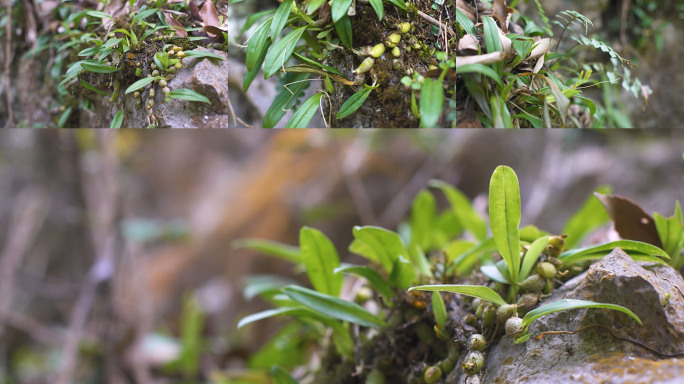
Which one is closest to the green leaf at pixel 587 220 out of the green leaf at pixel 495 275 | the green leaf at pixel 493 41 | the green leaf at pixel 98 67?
the green leaf at pixel 495 275

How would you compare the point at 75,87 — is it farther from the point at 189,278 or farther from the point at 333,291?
the point at 189,278

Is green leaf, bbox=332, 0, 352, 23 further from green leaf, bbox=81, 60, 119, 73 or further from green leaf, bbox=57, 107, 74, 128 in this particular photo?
green leaf, bbox=57, 107, 74, 128

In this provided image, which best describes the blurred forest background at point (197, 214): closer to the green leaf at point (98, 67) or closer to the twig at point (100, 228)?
the twig at point (100, 228)

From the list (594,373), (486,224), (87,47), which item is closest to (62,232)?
(87,47)

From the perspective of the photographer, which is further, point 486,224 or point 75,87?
point 486,224

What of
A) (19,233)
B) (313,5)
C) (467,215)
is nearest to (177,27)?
(313,5)

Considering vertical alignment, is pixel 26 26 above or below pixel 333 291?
above
